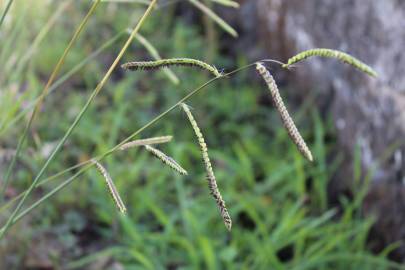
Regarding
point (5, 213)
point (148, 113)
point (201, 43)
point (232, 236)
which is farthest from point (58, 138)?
point (201, 43)

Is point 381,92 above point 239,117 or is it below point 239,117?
above

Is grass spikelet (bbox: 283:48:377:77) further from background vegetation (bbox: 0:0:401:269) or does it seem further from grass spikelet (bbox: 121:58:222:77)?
background vegetation (bbox: 0:0:401:269)

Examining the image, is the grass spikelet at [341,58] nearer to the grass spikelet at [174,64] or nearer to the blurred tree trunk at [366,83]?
the grass spikelet at [174,64]

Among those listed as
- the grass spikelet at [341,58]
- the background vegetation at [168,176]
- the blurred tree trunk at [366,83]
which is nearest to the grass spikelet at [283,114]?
the grass spikelet at [341,58]

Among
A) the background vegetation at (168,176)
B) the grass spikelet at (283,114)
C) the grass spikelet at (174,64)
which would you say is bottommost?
the background vegetation at (168,176)

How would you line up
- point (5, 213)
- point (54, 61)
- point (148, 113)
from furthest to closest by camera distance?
point (54, 61) < point (148, 113) < point (5, 213)

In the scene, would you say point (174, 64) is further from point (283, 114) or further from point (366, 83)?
point (366, 83)

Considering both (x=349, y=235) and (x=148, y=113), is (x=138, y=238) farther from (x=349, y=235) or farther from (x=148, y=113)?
(x=148, y=113)
